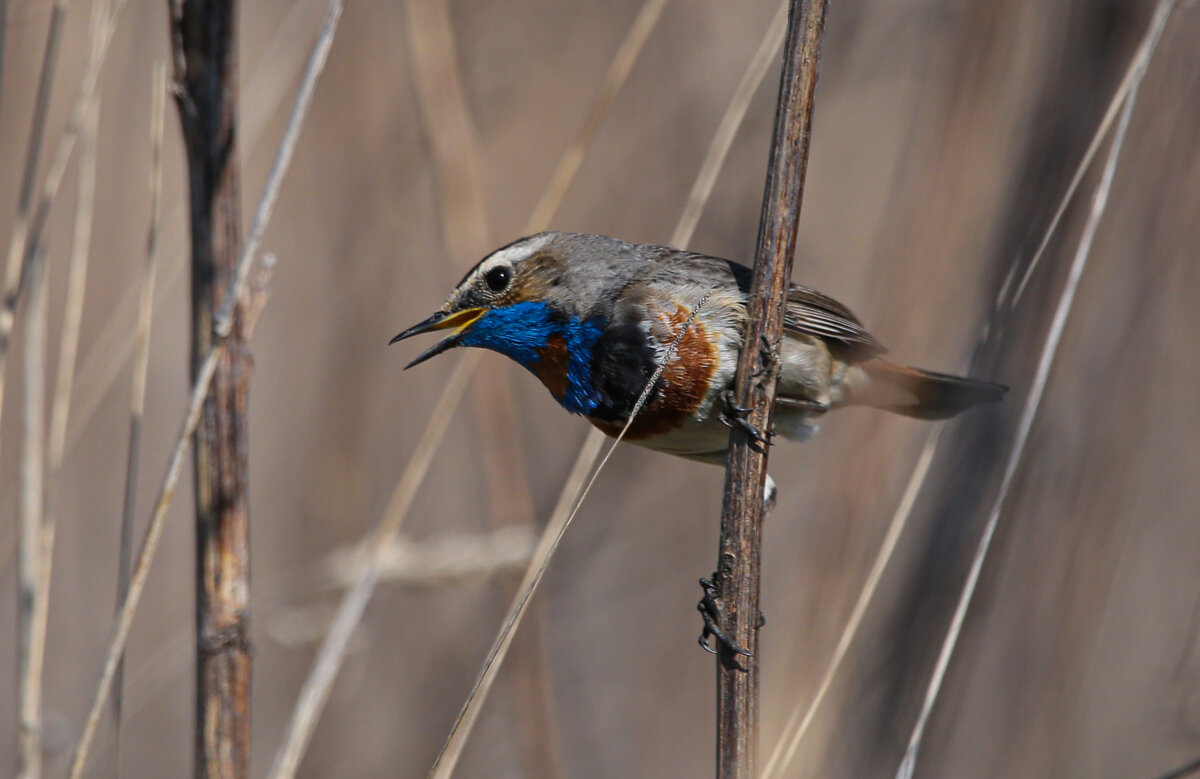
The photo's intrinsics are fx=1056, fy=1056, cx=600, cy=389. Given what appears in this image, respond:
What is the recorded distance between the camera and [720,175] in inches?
127

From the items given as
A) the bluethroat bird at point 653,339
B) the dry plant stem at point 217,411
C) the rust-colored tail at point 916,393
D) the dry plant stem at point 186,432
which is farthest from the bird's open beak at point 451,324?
the rust-colored tail at point 916,393

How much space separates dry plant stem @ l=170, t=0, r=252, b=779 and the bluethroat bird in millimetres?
457

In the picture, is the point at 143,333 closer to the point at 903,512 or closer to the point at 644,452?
the point at 903,512

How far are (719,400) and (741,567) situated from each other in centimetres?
57

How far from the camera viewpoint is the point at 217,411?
1.81 metres

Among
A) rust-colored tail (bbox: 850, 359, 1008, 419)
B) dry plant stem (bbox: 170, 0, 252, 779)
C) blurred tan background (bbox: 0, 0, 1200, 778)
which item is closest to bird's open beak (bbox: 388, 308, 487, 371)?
blurred tan background (bbox: 0, 0, 1200, 778)

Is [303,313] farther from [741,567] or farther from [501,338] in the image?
[741,567]

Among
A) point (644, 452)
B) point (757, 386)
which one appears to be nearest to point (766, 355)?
point (757, 386)

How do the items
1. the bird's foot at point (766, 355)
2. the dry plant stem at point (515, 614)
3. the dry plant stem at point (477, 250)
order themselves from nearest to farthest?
the dry plant stem at point (515, 614) < the bird's foot at point (766, 355) < the dry plant stem at point (477, 250)

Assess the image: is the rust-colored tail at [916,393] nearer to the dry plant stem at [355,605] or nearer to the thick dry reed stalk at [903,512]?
the thick dry reed stalk at [903,512]

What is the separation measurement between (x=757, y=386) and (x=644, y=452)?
1.72m

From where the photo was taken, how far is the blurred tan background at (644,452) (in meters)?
2.28

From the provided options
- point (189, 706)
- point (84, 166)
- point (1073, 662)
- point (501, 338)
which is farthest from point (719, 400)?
point (189, 706)

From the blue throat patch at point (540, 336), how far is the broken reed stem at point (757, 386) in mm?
593
